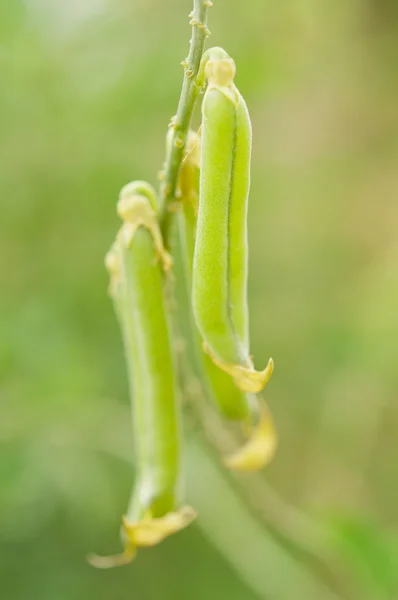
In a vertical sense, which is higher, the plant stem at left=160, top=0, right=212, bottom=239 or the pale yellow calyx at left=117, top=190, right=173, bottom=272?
the plant stem at left=160, top=0, right=212, bottom=239

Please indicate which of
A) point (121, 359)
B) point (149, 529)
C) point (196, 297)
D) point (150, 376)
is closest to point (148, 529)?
point (149, 529)

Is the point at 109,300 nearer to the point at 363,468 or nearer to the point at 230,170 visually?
A: the point at 363,468

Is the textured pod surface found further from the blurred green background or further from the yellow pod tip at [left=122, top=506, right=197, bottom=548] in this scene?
the blurred green background

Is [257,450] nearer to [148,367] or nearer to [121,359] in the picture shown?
[148,367]

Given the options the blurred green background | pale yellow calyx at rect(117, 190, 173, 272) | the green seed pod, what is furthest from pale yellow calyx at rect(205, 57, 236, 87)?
the blurred green background

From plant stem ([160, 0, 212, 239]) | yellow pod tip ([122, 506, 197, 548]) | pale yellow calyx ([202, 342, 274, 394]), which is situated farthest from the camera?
yellow pod tip ([122, 506, 197, 548])

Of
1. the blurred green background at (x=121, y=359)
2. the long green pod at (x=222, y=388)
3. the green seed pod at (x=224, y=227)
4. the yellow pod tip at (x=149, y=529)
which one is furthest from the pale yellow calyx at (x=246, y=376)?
the blurred green background at (x=121, y=359)
